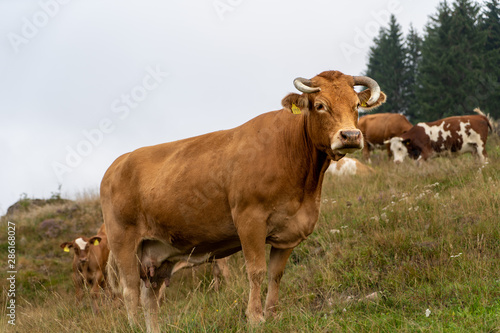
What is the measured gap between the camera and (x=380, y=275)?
6570 millimetres

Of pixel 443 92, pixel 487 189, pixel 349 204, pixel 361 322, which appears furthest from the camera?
pixel 443 92

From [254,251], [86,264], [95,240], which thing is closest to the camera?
[254,251]

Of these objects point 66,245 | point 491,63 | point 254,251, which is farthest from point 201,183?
point 491,63

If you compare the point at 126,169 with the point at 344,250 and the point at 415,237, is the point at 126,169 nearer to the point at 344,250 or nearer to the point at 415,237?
the point at 344,250

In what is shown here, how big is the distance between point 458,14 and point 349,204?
1428 inches

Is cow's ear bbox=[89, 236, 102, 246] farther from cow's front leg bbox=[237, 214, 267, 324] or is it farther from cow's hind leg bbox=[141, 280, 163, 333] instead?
cow's front leg bbox=[237, 214, 267, 324]

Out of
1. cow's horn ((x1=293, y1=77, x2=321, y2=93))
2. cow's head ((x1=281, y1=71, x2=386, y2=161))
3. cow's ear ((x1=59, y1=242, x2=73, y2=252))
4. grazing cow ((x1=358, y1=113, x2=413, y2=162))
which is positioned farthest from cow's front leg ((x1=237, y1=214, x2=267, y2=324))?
grazing cow ((x1=358, y1=113, x2=413, y2=162))

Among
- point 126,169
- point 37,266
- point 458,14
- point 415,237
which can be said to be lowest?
point 37,266

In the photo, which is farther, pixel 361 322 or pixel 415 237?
pixel 415 237

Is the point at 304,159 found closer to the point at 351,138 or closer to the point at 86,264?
the point at 351,138

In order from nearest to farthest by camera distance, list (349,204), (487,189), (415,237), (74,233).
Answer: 1. (415,237)
2. (487,189)
3. (349,204)
4. (74,233)

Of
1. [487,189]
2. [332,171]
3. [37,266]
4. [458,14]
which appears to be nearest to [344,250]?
[487,189]

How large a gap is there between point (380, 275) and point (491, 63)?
35.1 metres

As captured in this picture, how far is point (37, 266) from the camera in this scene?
47.3 ft
